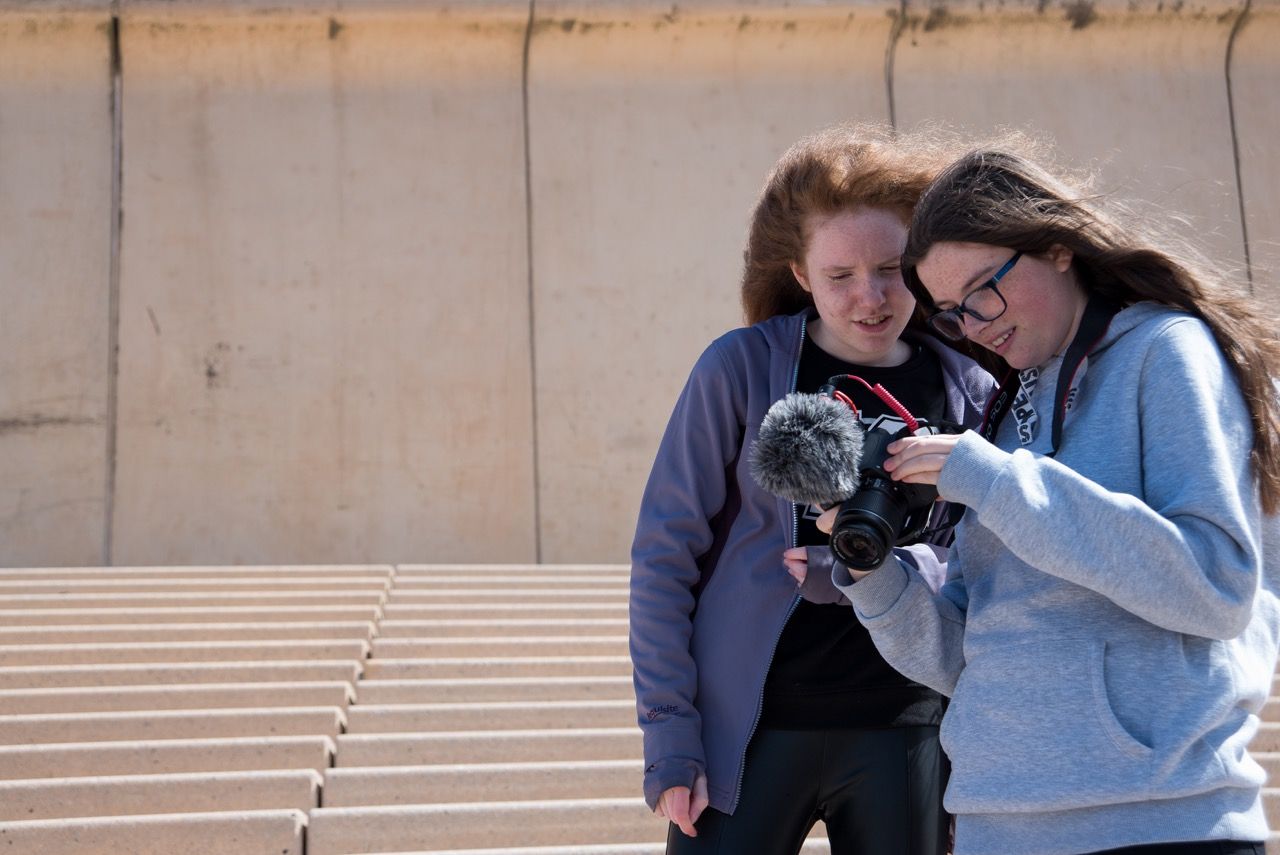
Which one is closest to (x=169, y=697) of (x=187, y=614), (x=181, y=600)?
(x=187, y=614)

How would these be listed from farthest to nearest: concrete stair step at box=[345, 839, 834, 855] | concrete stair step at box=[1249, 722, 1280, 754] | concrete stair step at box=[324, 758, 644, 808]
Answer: concrete stair step at box=[1249, 722, 1280, 754] < concrete stair step at box=[324, 758, 644, 808] < concrete stair step at box=[345, 839, 834, 855]

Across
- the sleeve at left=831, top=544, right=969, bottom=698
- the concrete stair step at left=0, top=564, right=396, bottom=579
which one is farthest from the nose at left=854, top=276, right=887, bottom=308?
the concrete stair step at left=0, top=564, right=396, bottom=579

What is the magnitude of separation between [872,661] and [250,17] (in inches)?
311

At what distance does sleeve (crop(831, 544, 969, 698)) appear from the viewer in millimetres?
2027

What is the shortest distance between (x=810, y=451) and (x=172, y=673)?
325cm

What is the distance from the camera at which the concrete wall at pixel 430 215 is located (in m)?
8.76

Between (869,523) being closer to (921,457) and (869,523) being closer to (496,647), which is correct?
(921,457)

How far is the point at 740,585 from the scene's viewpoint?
2.32 m

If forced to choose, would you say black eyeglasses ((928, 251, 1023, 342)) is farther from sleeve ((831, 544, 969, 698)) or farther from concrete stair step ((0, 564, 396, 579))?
concrete stair step ((0, 564, 396, 579))

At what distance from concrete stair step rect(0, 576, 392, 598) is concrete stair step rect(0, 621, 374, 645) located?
757mm

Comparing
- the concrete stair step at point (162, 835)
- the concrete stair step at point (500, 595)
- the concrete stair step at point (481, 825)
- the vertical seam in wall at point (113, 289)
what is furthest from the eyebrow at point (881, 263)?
the vertical seam in wall at point (113, 289)

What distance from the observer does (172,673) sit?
15.1 feet

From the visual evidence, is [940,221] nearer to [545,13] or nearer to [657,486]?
[657,486]

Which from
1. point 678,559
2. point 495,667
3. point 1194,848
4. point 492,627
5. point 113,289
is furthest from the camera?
point 113,289
